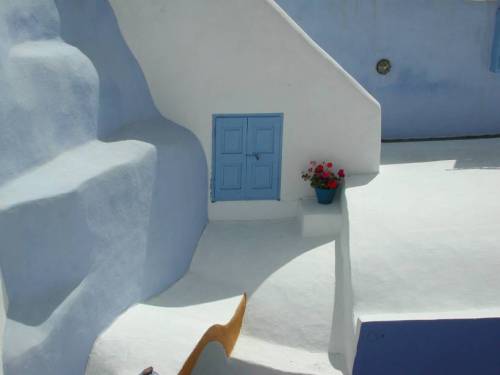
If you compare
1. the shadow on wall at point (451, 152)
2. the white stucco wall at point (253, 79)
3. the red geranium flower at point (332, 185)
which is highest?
the white stucco wall at point (253, 79)

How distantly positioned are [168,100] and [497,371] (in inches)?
250

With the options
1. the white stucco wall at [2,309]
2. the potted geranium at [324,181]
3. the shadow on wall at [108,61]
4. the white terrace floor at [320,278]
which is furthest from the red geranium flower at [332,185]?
the white stucco wall at [2,309]

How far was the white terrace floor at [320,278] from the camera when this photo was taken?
970 centimetres

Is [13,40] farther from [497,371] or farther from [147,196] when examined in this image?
[497,371]

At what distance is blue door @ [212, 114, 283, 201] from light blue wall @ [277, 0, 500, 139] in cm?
344

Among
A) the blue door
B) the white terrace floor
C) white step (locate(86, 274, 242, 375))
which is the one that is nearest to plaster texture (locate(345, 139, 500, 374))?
the white terrace floor

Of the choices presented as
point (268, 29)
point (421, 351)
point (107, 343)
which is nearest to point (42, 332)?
point (107, 343)

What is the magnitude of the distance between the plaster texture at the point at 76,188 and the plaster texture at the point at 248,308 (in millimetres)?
297

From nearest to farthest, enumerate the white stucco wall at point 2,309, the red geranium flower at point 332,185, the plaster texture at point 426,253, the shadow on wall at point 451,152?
the white stucco wall at point 2,309, the plaster texture at point 426,253, the red geranium flower at point 332,185, the shadow on wall at point 451,152

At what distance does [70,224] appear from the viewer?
8.88 meters

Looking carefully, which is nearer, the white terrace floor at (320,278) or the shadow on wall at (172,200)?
the white terrace floor at (320,278)

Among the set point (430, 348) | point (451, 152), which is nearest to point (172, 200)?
point (430, 348)

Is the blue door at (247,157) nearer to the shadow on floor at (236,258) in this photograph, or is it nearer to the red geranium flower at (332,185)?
the shadow on floor at (236,258)

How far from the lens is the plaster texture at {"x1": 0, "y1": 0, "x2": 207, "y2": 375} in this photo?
834cm
